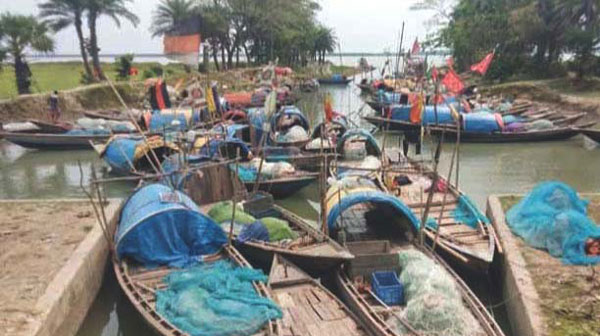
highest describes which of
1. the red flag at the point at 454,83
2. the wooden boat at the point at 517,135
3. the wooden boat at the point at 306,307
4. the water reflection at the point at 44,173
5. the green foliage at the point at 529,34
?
the green foliage at the point at 529,34

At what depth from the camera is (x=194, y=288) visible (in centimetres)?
812

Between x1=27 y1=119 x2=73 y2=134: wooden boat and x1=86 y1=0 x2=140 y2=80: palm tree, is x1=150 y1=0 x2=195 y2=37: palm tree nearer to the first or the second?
x1=86 y1=0 x2=140 y2=80: palm tree

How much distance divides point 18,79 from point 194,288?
26.1m

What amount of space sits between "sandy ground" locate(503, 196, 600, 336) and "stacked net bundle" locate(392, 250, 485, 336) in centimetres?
116

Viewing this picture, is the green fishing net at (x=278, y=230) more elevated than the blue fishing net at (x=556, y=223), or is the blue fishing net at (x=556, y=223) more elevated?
the blue fishing net at (x=556, y=223)

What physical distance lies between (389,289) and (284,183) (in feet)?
23.7

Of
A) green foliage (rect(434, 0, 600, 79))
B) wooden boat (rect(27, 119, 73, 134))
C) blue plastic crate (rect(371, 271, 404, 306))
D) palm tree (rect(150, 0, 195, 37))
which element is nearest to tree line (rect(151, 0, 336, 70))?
palm tree (rect(150, 0, 195, 37))

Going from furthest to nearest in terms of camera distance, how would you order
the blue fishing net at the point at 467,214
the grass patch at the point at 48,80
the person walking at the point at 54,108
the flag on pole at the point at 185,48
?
the grass patch at the point at 48,80
the person walking at the point at 54,108
the flag on pole at the point at 185,48
the blue fishing net at the point at 467,214

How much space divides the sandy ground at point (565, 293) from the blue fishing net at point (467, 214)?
4.30 feet

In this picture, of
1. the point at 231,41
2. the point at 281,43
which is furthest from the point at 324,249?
the point at 281,43

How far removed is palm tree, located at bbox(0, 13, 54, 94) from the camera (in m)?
27.6

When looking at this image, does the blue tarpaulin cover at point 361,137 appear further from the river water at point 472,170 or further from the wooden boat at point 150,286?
the wooden boat at point 150,286

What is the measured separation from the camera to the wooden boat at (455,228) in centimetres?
945

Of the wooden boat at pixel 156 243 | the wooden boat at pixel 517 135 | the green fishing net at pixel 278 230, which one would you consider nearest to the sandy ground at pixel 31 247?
the wooden boat at pixel 156 243
